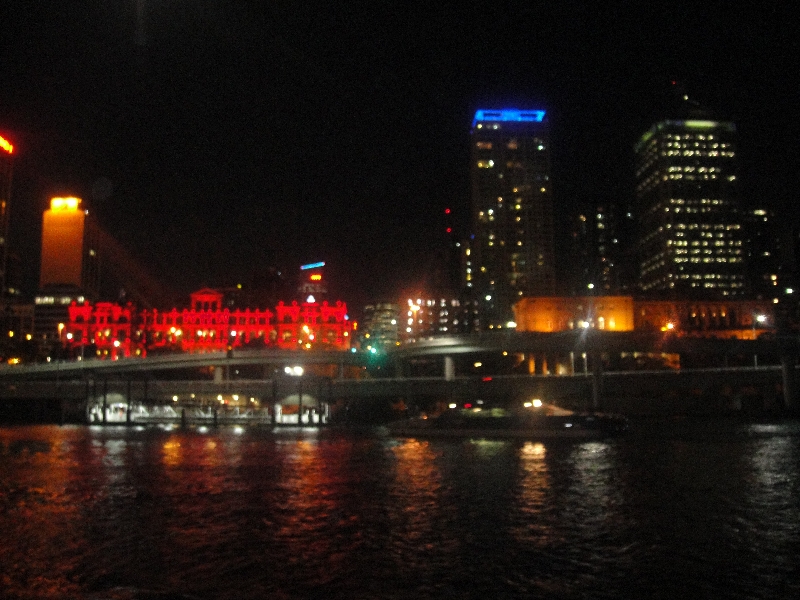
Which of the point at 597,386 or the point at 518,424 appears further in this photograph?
the point at 597,386

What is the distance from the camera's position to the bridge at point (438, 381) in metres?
81.1

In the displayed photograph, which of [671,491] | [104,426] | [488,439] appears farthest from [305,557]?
[104,426]

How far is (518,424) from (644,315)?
407 feet

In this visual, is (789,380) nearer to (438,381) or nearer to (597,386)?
(597,386)

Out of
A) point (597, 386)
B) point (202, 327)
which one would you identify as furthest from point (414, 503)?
point (202, 327)

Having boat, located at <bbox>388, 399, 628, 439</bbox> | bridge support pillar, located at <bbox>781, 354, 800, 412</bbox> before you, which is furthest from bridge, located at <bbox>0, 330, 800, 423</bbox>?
boat, located at <bbox>388, 399, 628, 439</bbox>

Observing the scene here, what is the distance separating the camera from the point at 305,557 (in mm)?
14594

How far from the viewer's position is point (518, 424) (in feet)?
175

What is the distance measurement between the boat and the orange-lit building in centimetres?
10315

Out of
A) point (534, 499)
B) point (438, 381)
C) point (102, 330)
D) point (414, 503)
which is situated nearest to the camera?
point (414, 503)

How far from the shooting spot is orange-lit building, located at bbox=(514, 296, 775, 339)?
527 ft

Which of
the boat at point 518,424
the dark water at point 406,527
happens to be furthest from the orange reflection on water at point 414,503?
the boat at point 518,424

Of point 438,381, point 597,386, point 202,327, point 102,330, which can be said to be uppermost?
point 202,327

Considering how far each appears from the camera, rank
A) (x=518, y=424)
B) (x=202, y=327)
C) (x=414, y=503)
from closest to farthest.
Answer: (x=414, y=503) → (x=518, y=424) → (x=202, y=327)
